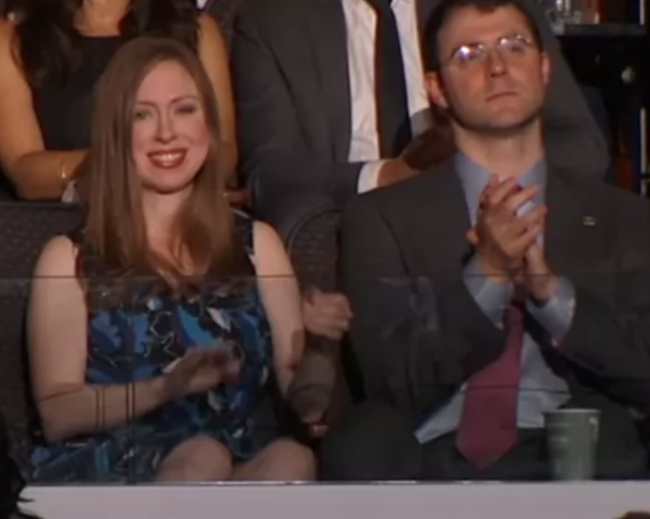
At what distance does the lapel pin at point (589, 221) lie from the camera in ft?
16.3

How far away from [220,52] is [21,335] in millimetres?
1277

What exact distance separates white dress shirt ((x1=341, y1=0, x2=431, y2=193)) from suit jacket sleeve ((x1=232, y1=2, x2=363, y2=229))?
0.35ft

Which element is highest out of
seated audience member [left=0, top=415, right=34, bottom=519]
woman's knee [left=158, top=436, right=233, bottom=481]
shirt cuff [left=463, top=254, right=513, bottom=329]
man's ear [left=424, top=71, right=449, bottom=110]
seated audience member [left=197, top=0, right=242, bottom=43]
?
seated audience member [left=197, top=0, right=242, bottom=43]

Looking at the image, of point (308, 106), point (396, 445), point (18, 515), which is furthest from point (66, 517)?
point (308, 106)

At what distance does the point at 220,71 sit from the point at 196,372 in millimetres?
1309

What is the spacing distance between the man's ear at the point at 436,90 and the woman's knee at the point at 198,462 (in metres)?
1.00

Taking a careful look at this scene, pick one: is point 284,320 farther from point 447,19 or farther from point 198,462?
point 447,19

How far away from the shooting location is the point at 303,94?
18.6 ft

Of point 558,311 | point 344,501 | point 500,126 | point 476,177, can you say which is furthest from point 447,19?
point 344,501

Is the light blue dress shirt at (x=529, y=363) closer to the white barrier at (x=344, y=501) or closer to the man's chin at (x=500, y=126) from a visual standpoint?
the white barrier at (x=344, y=501)

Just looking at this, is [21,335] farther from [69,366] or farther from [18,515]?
[18,515]

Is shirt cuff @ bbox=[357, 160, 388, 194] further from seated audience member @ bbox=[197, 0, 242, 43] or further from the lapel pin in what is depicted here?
seated audience member @ bbox=[197, 0, 242, 43]

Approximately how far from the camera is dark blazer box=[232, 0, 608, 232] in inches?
221

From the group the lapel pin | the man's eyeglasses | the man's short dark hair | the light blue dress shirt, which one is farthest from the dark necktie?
the light blue dress shirt
